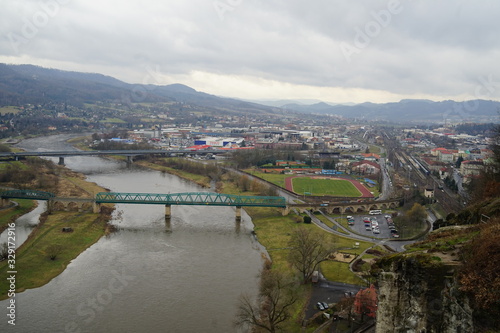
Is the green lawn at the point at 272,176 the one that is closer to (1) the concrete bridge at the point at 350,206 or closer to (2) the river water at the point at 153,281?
(1) the concrete bridge at the point at 350,206

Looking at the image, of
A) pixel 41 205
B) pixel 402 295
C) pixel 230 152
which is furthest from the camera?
pixel 230 152

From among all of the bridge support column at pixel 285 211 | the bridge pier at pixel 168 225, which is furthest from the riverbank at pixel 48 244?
the bridge support column at pixel 285 211

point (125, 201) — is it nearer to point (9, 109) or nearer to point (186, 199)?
point (186, 199)

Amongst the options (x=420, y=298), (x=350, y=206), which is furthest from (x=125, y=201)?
(x=420, y=298)

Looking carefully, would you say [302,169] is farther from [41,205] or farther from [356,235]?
[41,205]

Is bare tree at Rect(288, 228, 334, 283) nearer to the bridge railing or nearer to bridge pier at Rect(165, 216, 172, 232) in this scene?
bridge pier at Rect(165, 216, 172, 232)

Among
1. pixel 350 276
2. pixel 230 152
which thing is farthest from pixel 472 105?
pixel 350 276
